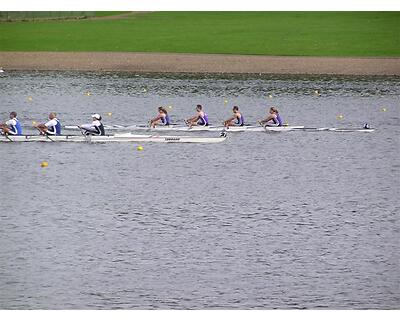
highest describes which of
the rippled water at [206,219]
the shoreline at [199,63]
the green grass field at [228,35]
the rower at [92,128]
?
the green grass field at [228,35]

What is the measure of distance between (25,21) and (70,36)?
7085 millimetres

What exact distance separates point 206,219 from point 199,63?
3665 centimetres

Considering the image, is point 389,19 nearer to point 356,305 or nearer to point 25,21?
point 25,21

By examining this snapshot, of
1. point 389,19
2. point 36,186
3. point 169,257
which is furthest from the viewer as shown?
point 389,19

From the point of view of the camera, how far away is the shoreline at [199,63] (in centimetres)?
6012

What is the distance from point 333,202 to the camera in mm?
28609

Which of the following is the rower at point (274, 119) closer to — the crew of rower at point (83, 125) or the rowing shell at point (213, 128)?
the crew of rower at point (83, 125)

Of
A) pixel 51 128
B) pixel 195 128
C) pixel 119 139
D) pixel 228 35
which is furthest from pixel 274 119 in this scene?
pixel 228 35

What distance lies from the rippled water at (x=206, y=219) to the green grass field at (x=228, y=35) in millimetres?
18289

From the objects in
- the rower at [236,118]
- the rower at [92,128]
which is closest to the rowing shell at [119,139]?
the rower at [92,128]

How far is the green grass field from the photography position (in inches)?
2532

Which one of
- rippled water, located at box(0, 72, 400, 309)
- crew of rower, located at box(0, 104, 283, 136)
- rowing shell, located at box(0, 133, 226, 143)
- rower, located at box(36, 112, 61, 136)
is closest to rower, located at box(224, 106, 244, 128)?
crew of rower, located at box(0, 104, 283, 136)
